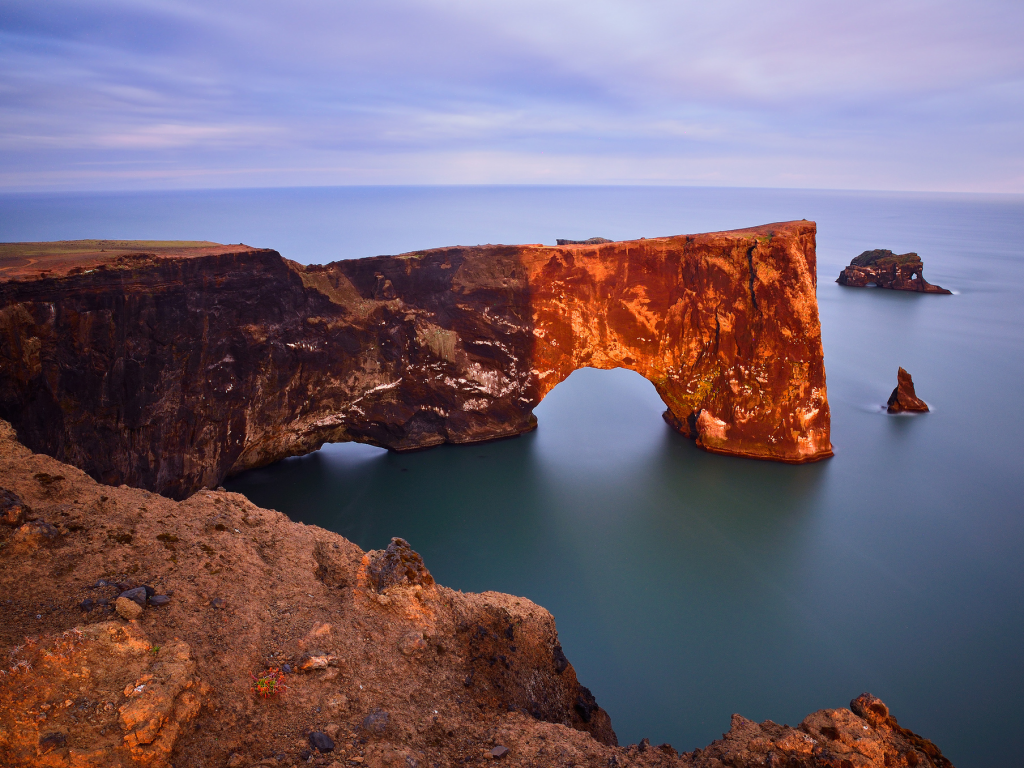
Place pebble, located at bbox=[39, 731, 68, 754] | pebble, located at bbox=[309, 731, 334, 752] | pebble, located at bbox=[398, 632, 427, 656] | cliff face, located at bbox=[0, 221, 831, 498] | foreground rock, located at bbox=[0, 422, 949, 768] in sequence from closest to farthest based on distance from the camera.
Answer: pebble, located at bbox=[39, 731, 68, 754] < foreground rock, located at bbox=[0, 422, 949, 768] < pebble, located at bbox=[309, 731, 334, 752] < pebble, located at bbox=[398, 632, 427, 656] < cliff face, located at bbox=[0, 221, 831, 498]

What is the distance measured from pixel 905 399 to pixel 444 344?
18.4 m

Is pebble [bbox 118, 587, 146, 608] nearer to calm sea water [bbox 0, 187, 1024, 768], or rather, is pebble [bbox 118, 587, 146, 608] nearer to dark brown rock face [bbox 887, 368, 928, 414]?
calm sea water [bbox 0, 187, 1024, 768]

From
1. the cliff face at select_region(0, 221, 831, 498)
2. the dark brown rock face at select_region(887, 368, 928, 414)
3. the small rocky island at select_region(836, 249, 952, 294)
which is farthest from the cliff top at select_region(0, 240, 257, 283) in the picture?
the small rocky island at select_region(836, 249, 952, 294)

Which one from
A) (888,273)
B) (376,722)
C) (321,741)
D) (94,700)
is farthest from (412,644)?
(888,273)

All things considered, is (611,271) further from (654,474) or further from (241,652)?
(241,652)

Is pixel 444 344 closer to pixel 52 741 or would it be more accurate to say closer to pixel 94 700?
pixel 94 700

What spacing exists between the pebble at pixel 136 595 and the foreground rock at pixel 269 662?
14cm

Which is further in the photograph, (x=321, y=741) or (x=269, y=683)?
(x=269, y=683)

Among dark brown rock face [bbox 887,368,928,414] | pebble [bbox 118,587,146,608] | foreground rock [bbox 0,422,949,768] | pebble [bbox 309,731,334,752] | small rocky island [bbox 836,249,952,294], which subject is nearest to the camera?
foreground rock [bbox 0,422,949,768]

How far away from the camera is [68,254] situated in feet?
52.4

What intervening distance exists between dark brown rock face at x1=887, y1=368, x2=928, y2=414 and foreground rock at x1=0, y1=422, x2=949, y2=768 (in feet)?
71.8

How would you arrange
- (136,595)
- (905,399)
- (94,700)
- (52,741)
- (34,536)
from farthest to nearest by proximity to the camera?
(905,399) < (34,536) < (136,595) < (94,700) < (52,741)

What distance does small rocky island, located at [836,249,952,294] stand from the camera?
49188 millimetres

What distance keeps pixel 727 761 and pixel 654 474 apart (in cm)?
1473
